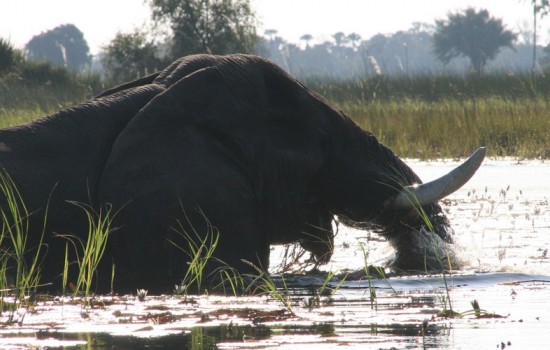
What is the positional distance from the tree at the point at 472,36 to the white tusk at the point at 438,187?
9120 centimetres

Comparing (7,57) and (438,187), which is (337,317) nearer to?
(438,187)

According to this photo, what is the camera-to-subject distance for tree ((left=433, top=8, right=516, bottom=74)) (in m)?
99.0

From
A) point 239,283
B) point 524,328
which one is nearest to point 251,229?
point 239,283

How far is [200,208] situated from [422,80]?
83.3 feet

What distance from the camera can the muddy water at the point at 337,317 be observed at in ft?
13.8

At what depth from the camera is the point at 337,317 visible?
4844 millimetres

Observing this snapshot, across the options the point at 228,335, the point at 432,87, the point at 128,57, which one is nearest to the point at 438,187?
the point at 228,335

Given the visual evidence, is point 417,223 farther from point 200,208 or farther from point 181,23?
point 181,23

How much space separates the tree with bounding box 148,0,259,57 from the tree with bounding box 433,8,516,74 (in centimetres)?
5647

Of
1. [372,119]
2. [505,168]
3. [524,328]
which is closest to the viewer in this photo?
[524,328]

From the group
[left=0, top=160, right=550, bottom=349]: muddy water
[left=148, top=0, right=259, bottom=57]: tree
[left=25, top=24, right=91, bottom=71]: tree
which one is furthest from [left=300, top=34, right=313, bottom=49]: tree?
[left=0, top=160, right=550, bottom=349]: muddy water

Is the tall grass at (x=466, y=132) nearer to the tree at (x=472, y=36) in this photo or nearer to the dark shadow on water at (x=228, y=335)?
the dark shadow on water at (x=228, y=335)

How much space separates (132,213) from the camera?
6109 millimetres

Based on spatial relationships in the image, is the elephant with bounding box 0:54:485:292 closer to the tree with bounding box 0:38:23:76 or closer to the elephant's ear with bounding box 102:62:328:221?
the elephant's ear with bounding box 102:62:328:221
